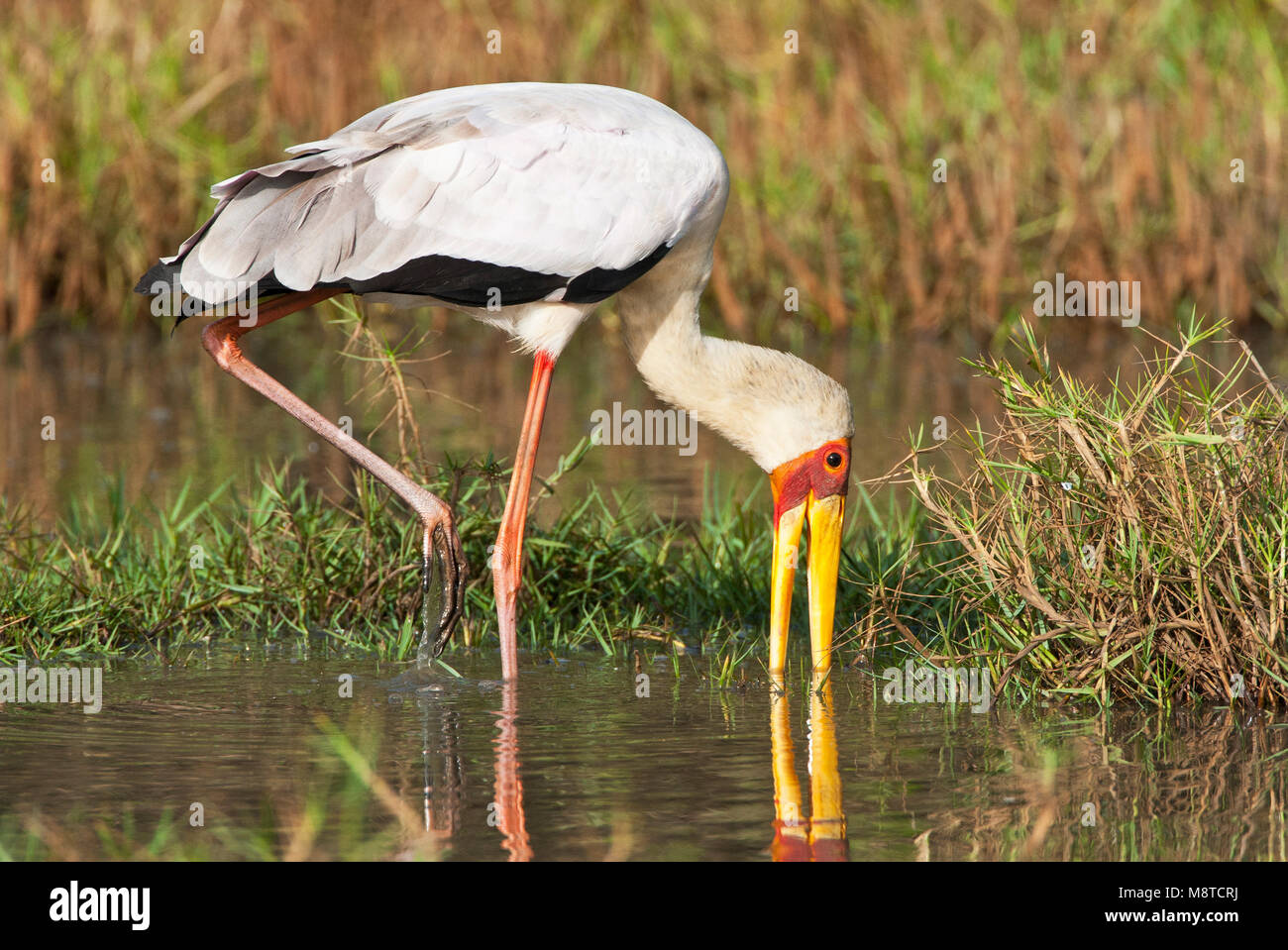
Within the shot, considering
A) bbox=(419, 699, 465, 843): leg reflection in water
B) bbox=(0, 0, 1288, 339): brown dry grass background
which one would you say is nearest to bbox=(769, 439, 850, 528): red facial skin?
bbox=(419, 699, 465, 843): leg reflection in water

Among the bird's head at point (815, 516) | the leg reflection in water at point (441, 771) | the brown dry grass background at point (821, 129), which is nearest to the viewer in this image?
the leg reflection in water at point (441, 771)

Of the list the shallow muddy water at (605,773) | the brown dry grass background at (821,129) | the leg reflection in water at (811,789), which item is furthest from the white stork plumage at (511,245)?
the brown dry grass background at (821,129)

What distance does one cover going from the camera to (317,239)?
17.5 feet

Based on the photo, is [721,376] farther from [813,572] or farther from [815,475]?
[813,572]

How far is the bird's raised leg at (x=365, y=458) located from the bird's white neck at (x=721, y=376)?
0.79 meters

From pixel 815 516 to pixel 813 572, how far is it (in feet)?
0.52

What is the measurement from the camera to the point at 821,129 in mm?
11516

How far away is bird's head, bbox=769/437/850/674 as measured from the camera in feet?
17.8

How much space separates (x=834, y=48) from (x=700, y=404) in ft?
22.6

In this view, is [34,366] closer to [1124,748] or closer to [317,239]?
[317,239]

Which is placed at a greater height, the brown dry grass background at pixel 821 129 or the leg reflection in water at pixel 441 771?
the brown dry grass background at pixel 821 129

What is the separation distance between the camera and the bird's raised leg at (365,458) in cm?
543

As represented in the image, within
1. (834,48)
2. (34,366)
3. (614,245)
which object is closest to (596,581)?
(614,245)

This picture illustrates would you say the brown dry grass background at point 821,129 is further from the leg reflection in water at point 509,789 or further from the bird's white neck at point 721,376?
the leg reflection in water at point 509,789
